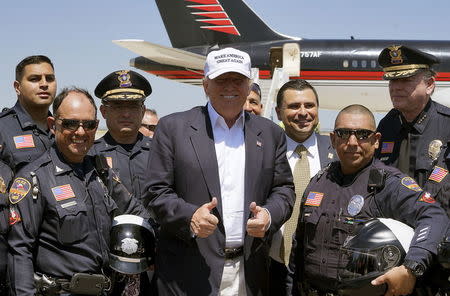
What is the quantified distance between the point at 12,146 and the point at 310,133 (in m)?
2.22

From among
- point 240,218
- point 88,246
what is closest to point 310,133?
point 240,218

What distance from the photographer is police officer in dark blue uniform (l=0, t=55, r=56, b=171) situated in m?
4.21

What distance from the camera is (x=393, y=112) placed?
4.28m

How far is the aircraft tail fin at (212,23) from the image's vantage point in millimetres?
24469

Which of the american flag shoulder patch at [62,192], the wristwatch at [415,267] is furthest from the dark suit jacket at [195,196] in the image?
the wristwatch at [415,267]

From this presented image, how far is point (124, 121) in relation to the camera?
459 cm

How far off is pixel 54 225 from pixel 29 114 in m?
1.71

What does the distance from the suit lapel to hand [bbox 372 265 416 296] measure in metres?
Result: 0.92

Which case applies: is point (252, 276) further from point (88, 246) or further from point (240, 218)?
point (88, 246)

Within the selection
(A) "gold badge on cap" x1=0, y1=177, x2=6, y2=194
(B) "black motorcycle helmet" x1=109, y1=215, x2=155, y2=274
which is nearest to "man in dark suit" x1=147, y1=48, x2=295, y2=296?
(B) "black motorcycle helmet" x1=109, y1=215, x2=155, y2=274

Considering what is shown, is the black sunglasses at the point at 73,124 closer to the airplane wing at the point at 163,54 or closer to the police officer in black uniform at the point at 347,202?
the police officer in black uniform at the point at 347,202

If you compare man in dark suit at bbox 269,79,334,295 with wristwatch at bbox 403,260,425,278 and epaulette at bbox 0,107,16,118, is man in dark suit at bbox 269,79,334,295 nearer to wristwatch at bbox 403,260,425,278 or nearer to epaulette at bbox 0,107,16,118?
wristwatch at bbox 403,260,425,278

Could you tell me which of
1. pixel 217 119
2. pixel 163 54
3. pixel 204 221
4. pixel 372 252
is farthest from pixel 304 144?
pixel 163 54

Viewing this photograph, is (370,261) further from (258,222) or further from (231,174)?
(231,174)
